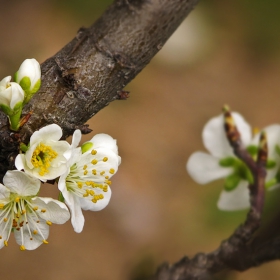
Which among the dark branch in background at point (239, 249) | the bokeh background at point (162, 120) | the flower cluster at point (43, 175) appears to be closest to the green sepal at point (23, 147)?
the flower cluster at point (43, 175)

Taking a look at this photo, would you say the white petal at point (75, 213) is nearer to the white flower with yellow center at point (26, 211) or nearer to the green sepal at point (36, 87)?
the white flower with yellow center at point (26, 211)

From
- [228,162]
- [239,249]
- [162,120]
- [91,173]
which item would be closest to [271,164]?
[228,162]

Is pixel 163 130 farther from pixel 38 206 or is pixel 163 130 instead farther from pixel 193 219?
pixel 38 206

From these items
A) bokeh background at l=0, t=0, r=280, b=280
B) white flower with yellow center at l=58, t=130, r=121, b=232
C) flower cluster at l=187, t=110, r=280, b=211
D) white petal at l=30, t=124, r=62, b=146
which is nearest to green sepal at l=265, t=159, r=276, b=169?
flower cluster at l=187, t=110, r=280, b=211

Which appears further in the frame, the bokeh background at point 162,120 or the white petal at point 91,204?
the bokeh background at point 162,120

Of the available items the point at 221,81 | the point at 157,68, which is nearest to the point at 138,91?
the point at 157,68

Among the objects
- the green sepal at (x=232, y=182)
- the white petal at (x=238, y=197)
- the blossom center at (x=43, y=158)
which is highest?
the blossom center at (x=43, y=158)
